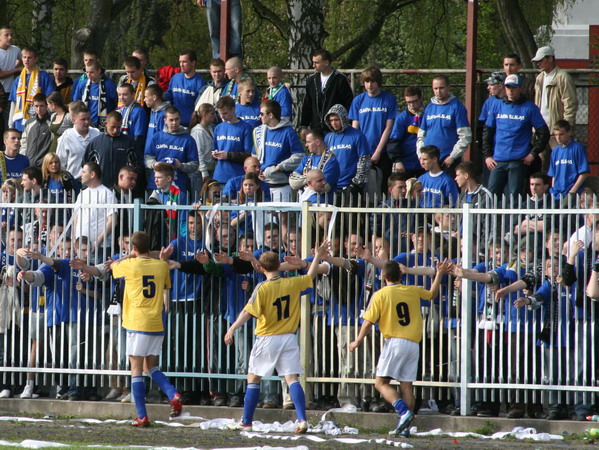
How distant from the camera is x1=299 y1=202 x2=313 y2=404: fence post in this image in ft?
44.2

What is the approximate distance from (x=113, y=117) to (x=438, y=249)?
5296 millimetres

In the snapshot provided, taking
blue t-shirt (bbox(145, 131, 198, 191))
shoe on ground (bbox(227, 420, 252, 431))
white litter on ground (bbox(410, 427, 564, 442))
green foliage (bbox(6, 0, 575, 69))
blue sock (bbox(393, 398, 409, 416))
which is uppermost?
green foliage (bbox(6, 0, 575, 69))

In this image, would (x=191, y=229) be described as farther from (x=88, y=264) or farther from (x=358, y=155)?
(x=358, y=155)

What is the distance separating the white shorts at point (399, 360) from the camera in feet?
41.0

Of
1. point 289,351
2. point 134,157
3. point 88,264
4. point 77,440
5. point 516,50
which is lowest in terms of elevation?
point 77,440

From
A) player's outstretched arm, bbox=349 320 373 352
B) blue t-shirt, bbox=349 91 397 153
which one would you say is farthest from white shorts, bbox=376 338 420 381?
blue t-shirt, bbox=349 91 397 153

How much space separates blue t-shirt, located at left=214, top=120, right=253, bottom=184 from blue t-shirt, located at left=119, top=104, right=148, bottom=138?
1.33 meters

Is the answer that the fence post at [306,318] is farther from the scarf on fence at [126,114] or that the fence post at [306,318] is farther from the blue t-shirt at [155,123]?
the scarf on fence at [126,114]

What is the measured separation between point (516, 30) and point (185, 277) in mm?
13164

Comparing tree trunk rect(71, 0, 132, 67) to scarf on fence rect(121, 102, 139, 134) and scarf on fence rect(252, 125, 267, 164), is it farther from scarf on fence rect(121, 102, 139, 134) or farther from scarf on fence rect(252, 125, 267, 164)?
scarf on fence rect(252, 125, 267, 164)

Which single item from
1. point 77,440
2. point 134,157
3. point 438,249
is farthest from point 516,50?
point 77,440

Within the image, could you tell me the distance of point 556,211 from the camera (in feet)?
42.2

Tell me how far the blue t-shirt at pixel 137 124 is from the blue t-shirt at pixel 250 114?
4.45 ft

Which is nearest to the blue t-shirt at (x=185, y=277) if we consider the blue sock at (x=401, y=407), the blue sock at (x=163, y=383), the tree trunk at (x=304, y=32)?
the blue sock at (x=163, y=383)
